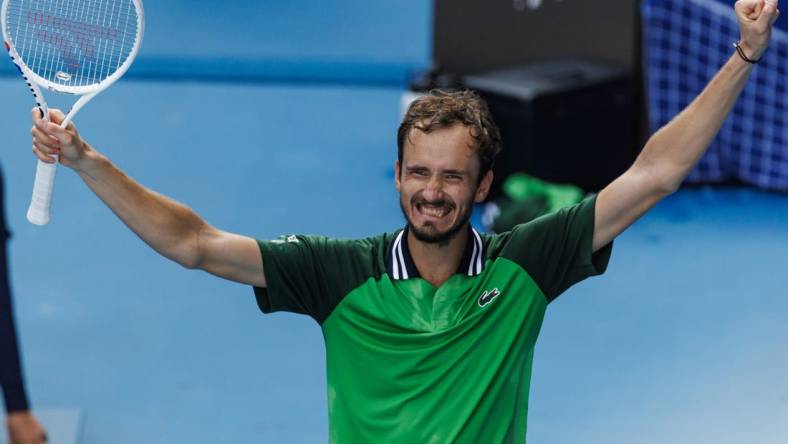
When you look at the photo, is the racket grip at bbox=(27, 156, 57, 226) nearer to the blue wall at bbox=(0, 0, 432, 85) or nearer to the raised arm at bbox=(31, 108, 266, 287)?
the raised arm at bbox=(31, 108, 266, 287)

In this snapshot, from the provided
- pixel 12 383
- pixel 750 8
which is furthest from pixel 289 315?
pixel 750 8

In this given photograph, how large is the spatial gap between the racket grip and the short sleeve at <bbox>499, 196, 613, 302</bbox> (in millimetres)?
1061

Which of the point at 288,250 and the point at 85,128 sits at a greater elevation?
the point at 288,250

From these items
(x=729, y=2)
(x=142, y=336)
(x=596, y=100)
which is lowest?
(x=142, y=336)

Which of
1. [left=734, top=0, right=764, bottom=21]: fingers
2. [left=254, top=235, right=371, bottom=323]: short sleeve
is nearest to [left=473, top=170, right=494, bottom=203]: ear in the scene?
[left=254, top=235, right=371, bottom=323]: short sleeve

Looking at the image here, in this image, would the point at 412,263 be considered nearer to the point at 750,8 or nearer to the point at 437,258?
the point at 437,258

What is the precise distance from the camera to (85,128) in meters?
10.4

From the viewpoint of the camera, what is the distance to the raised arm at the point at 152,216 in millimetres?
3389

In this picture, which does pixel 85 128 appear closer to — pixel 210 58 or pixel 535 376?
pixel 210 58

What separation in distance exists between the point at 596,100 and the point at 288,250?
5855 mm

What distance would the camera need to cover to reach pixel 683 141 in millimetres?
3555

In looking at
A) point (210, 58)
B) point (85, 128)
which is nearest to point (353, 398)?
point (85, 128)

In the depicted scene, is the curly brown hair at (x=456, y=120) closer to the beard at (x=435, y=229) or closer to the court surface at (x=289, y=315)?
the beard at (x=435, y=229)

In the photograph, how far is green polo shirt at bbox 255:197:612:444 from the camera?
11.8 feet
